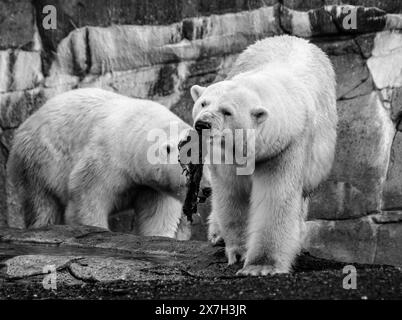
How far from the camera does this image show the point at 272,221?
20.1ft

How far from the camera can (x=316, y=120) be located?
6.64m

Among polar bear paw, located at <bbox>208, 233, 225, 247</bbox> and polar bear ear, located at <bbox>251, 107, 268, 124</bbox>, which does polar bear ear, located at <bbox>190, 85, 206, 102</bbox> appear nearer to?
polar bear ear, located at <bbox>251, 107, 268, 124</bbox>

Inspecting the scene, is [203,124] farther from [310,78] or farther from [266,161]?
[310,78]

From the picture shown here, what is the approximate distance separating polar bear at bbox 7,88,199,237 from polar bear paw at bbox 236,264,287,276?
3.01m

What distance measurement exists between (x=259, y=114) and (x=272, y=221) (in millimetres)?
742

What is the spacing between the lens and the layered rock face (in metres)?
9.95

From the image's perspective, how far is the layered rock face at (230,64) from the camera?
392 inches

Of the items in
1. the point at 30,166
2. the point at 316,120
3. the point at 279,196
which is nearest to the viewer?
the point at 279,196

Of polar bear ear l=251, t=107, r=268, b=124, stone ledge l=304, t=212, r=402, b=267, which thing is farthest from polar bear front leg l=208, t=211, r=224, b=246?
stone ledge l=304, t=212, r=402, b=267

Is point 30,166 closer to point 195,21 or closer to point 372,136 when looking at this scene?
point 195,21

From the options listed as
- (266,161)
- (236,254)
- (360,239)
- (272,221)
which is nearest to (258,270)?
(272,221)
